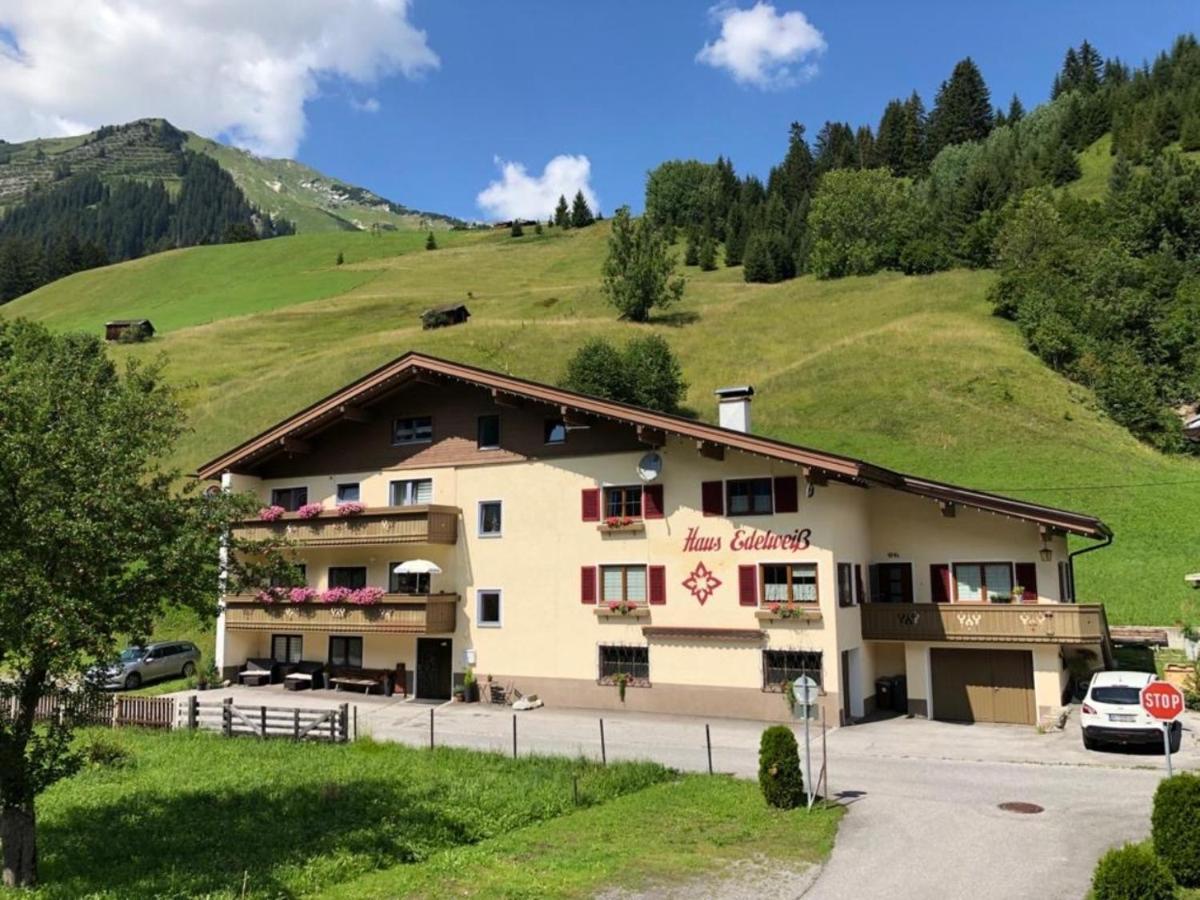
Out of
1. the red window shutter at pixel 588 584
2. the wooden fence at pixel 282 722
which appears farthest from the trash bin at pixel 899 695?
the wooden fence at pixel 282 722

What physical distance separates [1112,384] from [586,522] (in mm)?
46513

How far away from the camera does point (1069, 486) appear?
47.4 meters

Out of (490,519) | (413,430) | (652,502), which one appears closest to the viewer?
(652,502)

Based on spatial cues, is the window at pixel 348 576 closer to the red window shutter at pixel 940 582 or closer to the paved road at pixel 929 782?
the paved road at pixel 929 782

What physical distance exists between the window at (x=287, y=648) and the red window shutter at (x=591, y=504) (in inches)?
500

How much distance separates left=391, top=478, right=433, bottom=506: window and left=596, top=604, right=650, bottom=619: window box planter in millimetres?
7876

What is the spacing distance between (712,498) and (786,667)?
17.7 ft

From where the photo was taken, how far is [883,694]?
27391 millimetres

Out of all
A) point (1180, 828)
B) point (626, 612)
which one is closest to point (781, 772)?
point (1180, 828)

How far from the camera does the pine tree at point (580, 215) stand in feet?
571

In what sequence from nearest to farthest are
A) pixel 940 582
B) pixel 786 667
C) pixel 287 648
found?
pixel 786 667 < pixel 940 582 < pixel 287 648

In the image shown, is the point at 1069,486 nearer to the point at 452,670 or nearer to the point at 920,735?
the point at 920,735

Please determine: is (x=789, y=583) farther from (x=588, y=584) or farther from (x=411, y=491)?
(x=411, y=491)

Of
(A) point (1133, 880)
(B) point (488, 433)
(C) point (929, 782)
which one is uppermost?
(B) point (488, 433)
